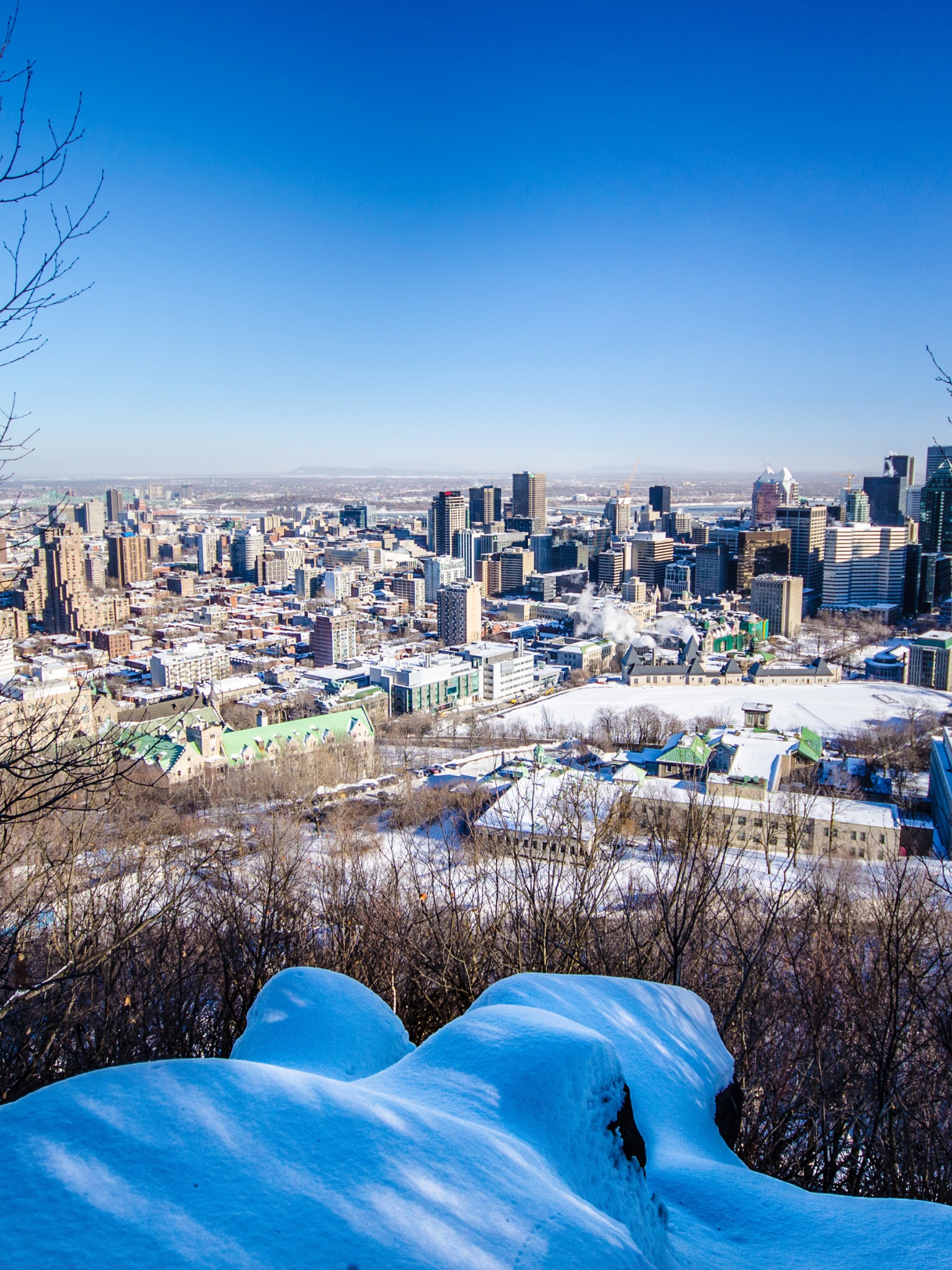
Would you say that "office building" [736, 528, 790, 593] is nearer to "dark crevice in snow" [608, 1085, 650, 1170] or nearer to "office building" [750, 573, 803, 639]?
"office building" [750, 573, 803, 639]

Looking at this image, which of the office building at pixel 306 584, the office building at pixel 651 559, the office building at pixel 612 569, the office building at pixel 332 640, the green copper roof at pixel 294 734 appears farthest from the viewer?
the office building at pixel 651 559

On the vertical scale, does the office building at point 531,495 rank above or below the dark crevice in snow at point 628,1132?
above

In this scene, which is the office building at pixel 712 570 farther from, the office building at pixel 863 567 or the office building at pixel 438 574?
the office building at pixel 438 574

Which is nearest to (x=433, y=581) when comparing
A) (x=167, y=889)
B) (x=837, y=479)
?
(x=167, y=889)

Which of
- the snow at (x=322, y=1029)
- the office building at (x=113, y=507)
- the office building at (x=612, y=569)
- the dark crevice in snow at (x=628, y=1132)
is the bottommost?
the office building at (x=612, y=569)

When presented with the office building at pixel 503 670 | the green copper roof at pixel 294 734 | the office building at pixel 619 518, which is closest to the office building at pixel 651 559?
the office building at pixel 619 518

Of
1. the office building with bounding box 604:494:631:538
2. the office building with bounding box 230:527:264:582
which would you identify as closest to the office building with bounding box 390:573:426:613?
the office building with bounding box 230:527:264:582

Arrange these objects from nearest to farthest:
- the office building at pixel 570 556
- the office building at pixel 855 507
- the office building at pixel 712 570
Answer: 1. the office building at pixel 712 570
2. the office building at pixel 570 556
3. the office building at pixel 855 507

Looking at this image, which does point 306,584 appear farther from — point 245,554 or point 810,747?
point 810,747
